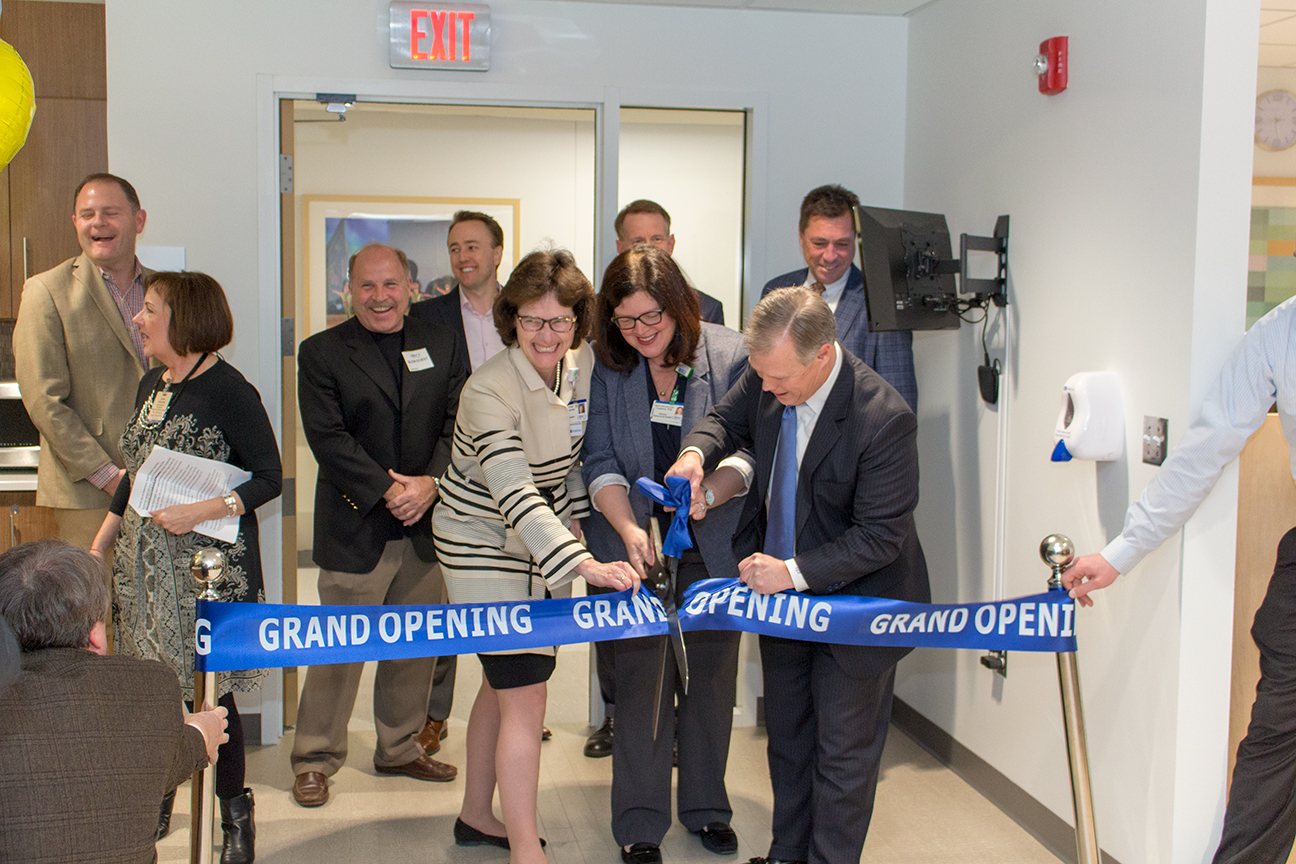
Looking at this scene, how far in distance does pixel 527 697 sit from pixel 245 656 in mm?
752

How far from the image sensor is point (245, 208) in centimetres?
420

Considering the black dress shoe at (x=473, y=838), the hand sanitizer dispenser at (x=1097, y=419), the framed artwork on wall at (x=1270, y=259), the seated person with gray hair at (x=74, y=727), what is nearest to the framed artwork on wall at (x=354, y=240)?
the black dress shoe at (x=473, y=838)

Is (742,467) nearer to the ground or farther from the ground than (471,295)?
nearer to the ground

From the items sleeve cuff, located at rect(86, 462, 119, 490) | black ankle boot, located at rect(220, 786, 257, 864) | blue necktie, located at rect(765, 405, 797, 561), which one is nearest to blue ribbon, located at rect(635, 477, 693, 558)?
blue necktie, located at rect(765, 405, 797, 561)

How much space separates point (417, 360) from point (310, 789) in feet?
5.03

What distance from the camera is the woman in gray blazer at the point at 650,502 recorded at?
3.02 meters

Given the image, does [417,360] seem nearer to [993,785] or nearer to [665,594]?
[665,594]

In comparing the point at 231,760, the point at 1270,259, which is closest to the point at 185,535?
the point at 231,760

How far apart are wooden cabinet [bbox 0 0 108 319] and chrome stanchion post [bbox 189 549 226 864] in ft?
11.0

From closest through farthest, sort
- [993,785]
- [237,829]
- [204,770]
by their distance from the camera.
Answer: [204,770]
[237,829]
[993,785]

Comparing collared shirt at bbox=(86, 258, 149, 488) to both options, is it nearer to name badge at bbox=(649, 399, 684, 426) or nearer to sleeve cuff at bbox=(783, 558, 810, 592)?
name badge at bbox=(649, 399, 684, 426)

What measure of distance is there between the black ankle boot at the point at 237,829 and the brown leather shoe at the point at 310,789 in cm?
49

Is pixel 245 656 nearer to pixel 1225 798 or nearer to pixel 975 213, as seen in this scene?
pixel 1225 798

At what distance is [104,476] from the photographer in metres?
3.86
